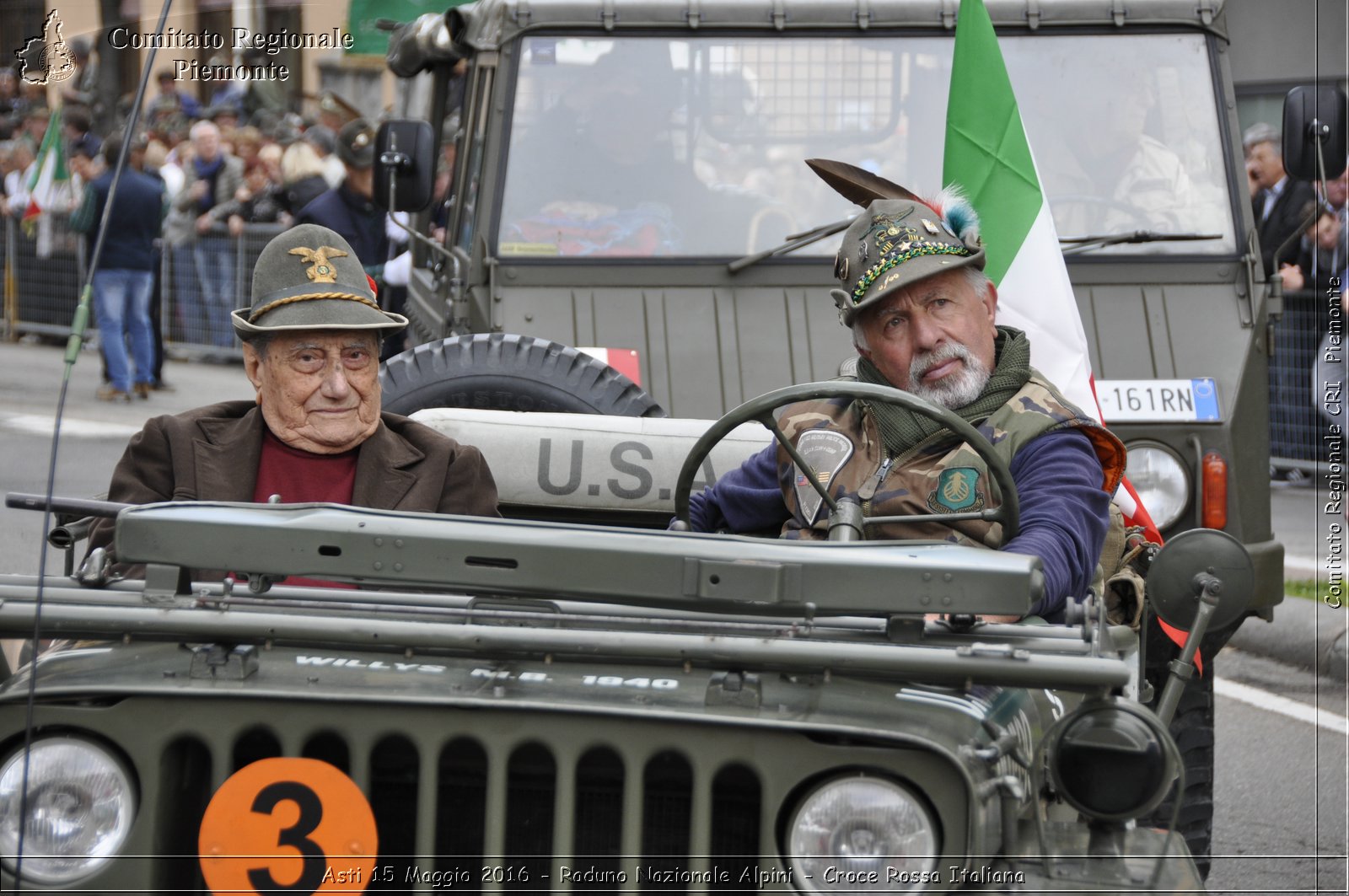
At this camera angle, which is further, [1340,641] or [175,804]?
[1340,641]

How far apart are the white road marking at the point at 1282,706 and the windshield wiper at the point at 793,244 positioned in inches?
103

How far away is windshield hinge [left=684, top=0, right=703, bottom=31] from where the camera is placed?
622cm

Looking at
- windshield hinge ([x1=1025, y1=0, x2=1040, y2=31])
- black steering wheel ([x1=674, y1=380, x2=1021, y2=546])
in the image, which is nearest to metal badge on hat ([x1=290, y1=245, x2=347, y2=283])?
black steering wheel ([x1=674, y1=380, x2=1021, y2=546])

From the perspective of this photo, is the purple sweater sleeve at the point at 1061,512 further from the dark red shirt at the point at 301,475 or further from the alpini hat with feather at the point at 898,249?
the dark red shirt at the point at 301,475

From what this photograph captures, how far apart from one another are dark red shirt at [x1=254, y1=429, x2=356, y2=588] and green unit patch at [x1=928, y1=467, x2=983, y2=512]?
4.29 feet

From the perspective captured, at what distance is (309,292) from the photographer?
13.0 ft

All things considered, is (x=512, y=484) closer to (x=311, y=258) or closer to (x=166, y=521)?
(x=311, y=258)

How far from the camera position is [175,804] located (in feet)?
8.23

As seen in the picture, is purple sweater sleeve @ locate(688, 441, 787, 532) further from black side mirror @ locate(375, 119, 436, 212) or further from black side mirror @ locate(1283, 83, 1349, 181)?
black side mirror @ locate(1283, 83, 1349, 181)

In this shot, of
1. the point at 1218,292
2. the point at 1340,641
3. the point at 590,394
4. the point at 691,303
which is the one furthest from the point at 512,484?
the point at 1340,641

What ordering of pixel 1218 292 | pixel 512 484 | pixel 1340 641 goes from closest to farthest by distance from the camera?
pixel 512 484
pixel 1218 292
pixel 1340 641

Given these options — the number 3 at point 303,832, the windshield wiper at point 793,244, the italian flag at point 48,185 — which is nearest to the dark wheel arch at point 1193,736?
the windshield wiper at point 793,244

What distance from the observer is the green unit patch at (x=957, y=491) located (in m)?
3.59

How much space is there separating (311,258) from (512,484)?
2.78ft
